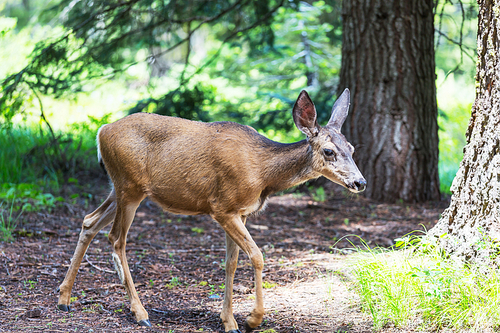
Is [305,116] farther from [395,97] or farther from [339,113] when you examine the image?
[395,97]

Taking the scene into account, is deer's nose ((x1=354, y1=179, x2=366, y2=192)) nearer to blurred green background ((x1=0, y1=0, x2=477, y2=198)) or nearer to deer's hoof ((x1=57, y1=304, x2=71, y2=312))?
deer's hoof ((x1=57, y1=304, x2=71, y2=312))

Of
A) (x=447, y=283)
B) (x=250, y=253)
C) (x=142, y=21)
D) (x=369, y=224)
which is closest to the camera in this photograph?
(x=447, y=283)

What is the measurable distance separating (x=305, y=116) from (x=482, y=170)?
1.41m

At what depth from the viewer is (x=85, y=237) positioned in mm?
4344

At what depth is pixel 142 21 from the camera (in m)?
8.68

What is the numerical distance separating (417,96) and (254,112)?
3.35 metres

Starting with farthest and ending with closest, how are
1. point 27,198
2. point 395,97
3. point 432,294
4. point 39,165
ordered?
point 39,165 < point 395,97 < point 27,198 < point 432,294

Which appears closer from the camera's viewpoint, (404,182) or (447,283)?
(447,283)

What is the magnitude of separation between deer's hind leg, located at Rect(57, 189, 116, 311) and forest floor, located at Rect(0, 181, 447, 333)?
14cm

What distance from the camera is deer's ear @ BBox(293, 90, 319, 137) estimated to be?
388 cm

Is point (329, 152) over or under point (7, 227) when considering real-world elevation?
over

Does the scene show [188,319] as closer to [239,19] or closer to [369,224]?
[369,224]

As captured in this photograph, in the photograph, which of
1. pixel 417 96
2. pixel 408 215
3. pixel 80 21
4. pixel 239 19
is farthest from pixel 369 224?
pixel 80 21

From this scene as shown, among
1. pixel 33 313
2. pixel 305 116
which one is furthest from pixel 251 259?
pixel 33 313
